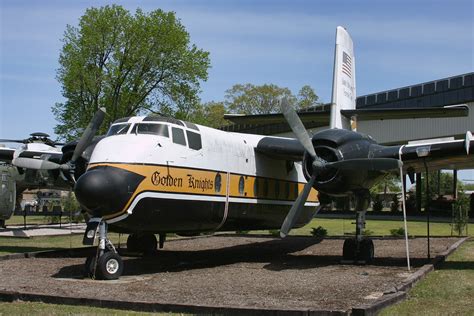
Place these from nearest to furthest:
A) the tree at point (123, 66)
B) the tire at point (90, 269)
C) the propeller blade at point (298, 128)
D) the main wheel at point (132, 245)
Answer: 1. the tire at point (90, 269)
2. the propeller blade at point (298, 128)
3. the main wheel at point (132, 245)
4. the tree at point (123, 66)

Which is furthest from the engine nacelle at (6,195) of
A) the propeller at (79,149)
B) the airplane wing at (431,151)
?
the airplane wing at (431,151)

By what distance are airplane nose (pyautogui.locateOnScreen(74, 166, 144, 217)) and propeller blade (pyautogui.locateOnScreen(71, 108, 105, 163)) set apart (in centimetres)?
297

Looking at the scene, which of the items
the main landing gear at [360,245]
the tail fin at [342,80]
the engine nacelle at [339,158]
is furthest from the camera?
the tail fin at [342,80]

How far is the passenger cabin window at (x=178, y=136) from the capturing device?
519 inches

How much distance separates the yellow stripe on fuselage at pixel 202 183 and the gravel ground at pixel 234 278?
6.16ft

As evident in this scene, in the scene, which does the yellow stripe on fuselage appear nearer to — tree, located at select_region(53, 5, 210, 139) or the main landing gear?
the main landing gear

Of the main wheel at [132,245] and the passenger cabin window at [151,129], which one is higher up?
the passenger cabin window at [151,129]

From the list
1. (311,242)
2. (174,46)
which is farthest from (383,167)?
(174,46)

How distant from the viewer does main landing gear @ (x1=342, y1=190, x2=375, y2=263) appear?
14820 mm

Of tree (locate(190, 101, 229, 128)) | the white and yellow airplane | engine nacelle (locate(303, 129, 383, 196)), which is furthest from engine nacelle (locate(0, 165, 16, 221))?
tree (locate(190, 101, 229, 128))

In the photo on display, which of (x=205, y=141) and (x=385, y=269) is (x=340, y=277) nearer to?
(x=385, y=269)

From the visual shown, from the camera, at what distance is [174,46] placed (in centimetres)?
4422

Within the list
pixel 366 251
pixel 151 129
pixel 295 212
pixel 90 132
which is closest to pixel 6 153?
pixel 90 132

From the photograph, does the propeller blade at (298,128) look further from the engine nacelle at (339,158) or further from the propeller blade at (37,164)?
the propeller blade at (37,164)
